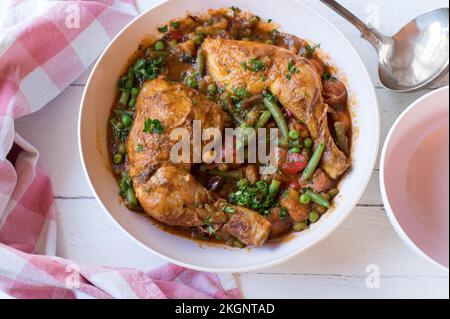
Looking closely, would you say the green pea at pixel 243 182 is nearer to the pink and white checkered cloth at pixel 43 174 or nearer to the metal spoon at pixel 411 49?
the pink and white checkered cloth at pixel 43 174

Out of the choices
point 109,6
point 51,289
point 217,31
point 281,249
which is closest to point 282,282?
point 281,249

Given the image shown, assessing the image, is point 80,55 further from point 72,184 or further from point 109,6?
point 72,184

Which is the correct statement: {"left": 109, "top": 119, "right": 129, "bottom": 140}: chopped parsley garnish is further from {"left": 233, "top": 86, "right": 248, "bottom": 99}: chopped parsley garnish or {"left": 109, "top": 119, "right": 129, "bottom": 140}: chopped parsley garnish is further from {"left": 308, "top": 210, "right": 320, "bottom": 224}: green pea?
{"left": 308, "top": 210, "right": 320, "bottom": 224}: green pea

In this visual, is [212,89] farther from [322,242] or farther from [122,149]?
[322,242]

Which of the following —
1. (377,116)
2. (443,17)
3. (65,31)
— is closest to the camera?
(377,116)

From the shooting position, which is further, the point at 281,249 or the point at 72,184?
the point at 72,184

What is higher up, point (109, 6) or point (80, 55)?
point (109, 6)
